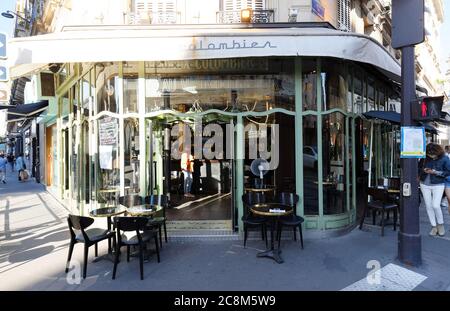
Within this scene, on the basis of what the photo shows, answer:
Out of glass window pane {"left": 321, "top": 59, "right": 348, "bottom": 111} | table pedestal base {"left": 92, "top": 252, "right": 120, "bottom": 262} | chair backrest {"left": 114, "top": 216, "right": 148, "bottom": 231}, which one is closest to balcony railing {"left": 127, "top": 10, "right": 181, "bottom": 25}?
glass window pane {"left": 321, "top": 59, "right": 348, "bottom": 111}

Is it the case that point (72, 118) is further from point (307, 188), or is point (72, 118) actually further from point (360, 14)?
point (360, 14)

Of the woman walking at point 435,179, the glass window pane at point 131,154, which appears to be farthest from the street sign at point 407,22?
the glass window pane at point 131,154

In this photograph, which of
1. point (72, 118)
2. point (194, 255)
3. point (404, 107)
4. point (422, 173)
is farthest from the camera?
point (72, 118)

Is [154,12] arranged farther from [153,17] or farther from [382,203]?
[382,203]

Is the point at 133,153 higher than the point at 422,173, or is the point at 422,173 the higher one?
the point at 133,153

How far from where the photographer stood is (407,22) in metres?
5.29

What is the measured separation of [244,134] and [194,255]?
270cm

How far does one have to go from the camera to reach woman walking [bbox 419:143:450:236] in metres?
6.57

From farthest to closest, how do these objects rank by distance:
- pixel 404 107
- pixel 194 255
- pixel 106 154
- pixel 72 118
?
1. pixel 72 118
2. pixel 106 154
3. pixel 194 255
4. pixel 404 107

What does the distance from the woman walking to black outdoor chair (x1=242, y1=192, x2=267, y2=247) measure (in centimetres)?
340

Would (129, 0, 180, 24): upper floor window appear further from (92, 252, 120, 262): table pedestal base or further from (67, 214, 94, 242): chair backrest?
(92, 252, 120, 262): table pedestal base

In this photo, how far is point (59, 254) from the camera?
575cm

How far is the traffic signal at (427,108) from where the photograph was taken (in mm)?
4895

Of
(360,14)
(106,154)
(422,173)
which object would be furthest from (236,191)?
(360,14)
